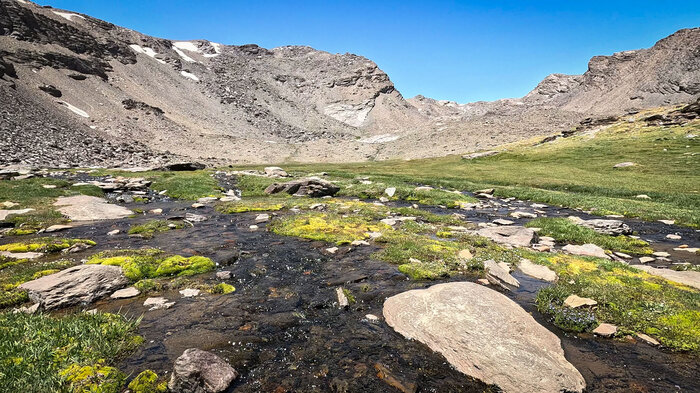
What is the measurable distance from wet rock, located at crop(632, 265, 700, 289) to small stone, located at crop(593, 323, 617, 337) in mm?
5262

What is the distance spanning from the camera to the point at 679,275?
10.8 meters

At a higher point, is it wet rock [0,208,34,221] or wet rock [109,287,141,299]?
wet rock [0,208,34,221]

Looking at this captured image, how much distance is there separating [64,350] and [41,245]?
10192mm

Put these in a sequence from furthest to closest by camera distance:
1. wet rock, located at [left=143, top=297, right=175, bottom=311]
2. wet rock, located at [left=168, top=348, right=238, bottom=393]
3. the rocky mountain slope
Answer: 1. the rocky mountain slope
2. wet rock, located at [left=143, top=297, right=175, bottom=311]
3. wet rock, located at [left=168, top=348, right=238, bottom=393]

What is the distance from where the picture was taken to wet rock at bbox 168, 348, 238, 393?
5.32 meters

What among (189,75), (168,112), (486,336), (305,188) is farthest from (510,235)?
(189,75)

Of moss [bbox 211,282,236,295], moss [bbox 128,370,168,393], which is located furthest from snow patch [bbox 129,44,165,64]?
moss [bbox 128,370,168,393]

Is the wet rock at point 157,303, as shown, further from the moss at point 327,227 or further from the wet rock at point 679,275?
the wet rock at point 679,275

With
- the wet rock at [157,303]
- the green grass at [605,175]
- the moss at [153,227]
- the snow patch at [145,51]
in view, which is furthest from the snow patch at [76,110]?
the wet rock at [157,303]

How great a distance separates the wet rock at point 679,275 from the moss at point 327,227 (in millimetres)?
11370

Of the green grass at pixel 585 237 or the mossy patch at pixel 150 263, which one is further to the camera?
the green grass at pixel 585 237

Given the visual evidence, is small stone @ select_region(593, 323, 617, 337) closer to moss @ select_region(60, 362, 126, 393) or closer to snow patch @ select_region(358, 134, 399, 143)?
moss @ select_region(60, 362, 126, 393)

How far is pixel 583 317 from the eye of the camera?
25.9 ft

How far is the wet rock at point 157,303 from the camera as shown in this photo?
822 centimetres
